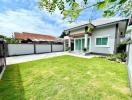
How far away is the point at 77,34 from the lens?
1798cm

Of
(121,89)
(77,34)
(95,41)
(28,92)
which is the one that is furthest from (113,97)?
(77,34)

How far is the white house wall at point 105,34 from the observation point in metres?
13.8

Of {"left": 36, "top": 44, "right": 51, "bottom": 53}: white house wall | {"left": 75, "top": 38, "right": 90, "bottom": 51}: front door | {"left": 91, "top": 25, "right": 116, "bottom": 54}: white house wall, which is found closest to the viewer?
{"left": 91, "top": 25, "right": 116, "bottom": 54}: white house wall

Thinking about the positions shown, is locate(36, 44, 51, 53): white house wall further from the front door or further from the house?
the house

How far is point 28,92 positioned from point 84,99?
2341 millimetres

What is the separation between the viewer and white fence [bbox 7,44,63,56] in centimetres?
1620

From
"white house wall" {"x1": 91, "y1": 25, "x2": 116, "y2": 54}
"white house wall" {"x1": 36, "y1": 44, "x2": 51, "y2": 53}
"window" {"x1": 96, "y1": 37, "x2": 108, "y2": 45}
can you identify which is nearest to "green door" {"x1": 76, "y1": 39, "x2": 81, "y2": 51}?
"white house wall" {"x1": 91, "y1": 25, "x2": 116, "y2": 54}

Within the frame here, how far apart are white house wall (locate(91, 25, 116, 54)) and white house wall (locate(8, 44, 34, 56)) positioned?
36.7ft

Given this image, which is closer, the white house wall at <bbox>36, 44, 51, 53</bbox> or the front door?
the front door

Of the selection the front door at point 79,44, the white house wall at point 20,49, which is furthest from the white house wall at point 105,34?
the white house wall at point 20,49

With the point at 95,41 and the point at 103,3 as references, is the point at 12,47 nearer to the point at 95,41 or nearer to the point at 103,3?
the point at 95,41

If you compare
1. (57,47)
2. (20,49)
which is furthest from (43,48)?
(20,49)

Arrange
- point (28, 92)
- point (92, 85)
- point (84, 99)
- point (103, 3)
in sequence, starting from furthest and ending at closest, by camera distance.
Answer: point (92, 85)
point (28, 92)
point (84, 99)
point (103, 3)

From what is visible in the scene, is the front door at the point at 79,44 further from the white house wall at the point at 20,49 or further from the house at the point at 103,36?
the white house wall at the point at 20,49
